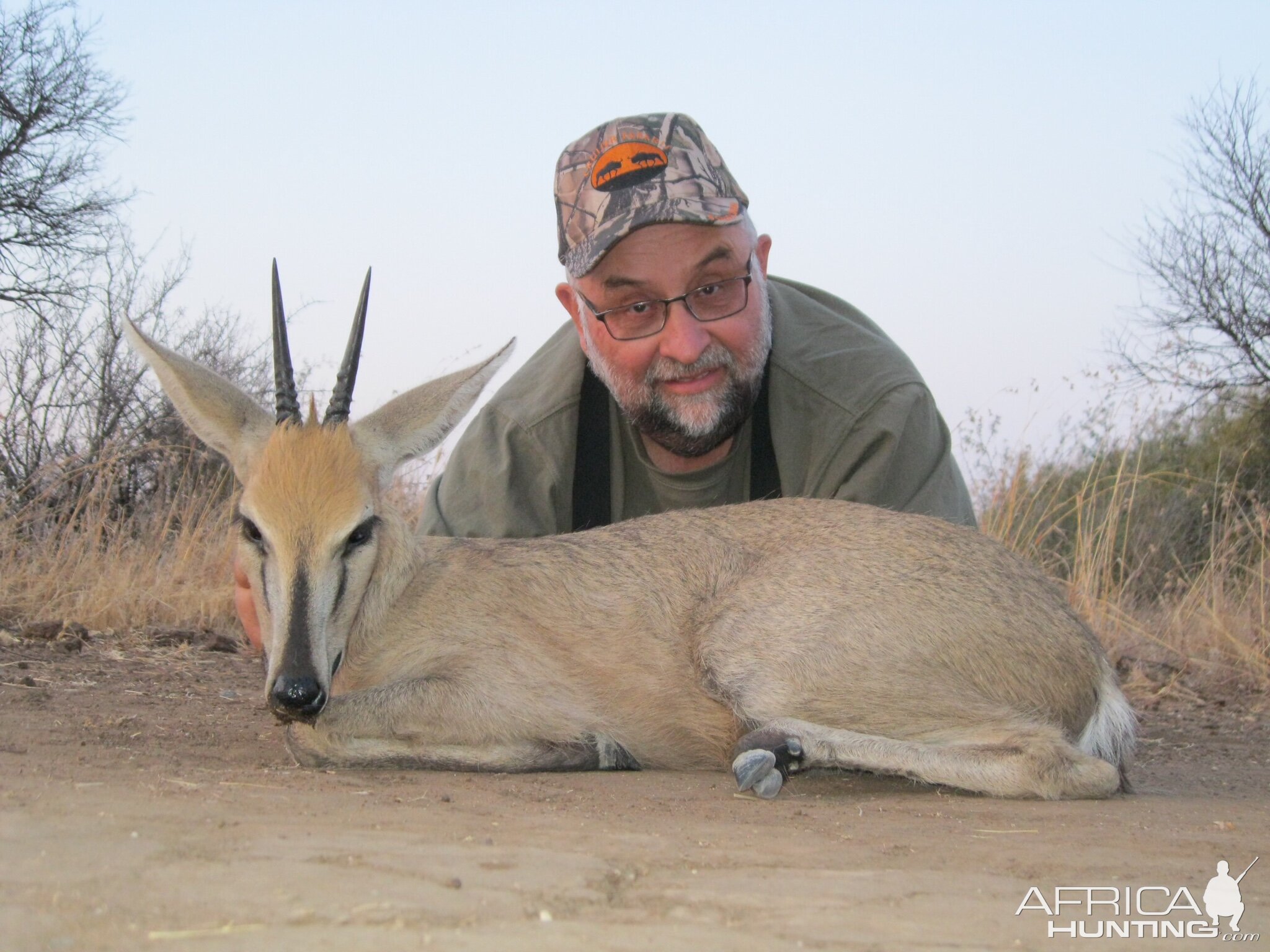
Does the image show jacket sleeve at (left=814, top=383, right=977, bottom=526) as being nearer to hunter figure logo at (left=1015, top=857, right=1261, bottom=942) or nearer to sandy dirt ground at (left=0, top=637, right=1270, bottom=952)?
sandy dirt ground at (left=0, top=637, right=1270, bottom=952)

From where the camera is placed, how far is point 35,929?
85.6 inches

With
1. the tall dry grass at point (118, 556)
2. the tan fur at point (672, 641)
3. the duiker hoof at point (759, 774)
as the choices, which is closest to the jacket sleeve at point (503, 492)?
the tall dry grass at point (118, 556)

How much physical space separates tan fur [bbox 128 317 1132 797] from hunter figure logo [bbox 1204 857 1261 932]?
4.08ft

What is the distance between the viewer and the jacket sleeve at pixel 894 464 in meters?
6.33

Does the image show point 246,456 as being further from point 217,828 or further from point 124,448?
point 124,448

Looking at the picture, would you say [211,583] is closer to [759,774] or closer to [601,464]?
[601,464]

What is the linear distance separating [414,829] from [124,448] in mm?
8668

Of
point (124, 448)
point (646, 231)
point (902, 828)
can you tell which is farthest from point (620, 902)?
point (124, 448)

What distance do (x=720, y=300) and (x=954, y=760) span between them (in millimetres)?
2772

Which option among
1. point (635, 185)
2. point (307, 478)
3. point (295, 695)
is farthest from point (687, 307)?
point (295, 695)

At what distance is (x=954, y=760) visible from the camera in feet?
14.4

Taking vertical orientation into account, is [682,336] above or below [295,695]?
above

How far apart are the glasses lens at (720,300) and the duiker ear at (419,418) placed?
142 centimetres

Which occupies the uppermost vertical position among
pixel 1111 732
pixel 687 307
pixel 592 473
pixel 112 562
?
pixel 687 307
